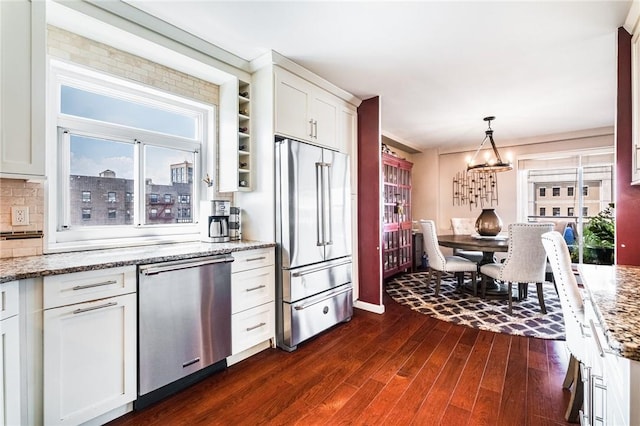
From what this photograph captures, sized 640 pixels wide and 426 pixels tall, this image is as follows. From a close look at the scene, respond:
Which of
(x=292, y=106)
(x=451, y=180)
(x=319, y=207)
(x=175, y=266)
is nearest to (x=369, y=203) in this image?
(x=319, y=207)

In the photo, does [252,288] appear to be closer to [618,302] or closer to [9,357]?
[9,357]

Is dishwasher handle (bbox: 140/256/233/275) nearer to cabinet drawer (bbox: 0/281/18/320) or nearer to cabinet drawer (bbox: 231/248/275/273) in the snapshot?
cabinet drawer (bbox: 231/248/275/273)

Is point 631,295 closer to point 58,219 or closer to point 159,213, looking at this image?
point 159,213

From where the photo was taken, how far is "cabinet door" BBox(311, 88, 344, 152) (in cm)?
298

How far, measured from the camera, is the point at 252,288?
7.86 feet

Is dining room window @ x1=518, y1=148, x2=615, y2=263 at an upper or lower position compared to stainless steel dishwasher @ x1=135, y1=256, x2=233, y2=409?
upper

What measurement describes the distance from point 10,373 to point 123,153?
5.26 ft

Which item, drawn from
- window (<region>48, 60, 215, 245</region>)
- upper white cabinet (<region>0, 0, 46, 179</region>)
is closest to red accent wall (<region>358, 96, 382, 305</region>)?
window (<region>48, 60, 215, 245</region>)

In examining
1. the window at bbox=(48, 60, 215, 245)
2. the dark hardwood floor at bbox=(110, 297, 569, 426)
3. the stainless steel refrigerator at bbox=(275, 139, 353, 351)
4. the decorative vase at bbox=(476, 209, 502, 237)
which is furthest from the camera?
the decorative vase at bbox=(476, 209, 502, 237)

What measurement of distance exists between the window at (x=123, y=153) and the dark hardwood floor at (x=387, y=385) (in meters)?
1.35

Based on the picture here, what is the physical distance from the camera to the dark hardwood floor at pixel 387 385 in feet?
5.61

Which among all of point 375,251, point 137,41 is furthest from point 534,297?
point 137,41

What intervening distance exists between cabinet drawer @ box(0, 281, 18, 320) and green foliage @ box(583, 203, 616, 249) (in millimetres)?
6526

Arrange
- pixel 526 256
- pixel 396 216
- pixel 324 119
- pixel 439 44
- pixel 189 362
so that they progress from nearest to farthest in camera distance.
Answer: pixel 189 362
pixel 439 44
pixel 324 119
pixel 526 256
pixel 396 216
